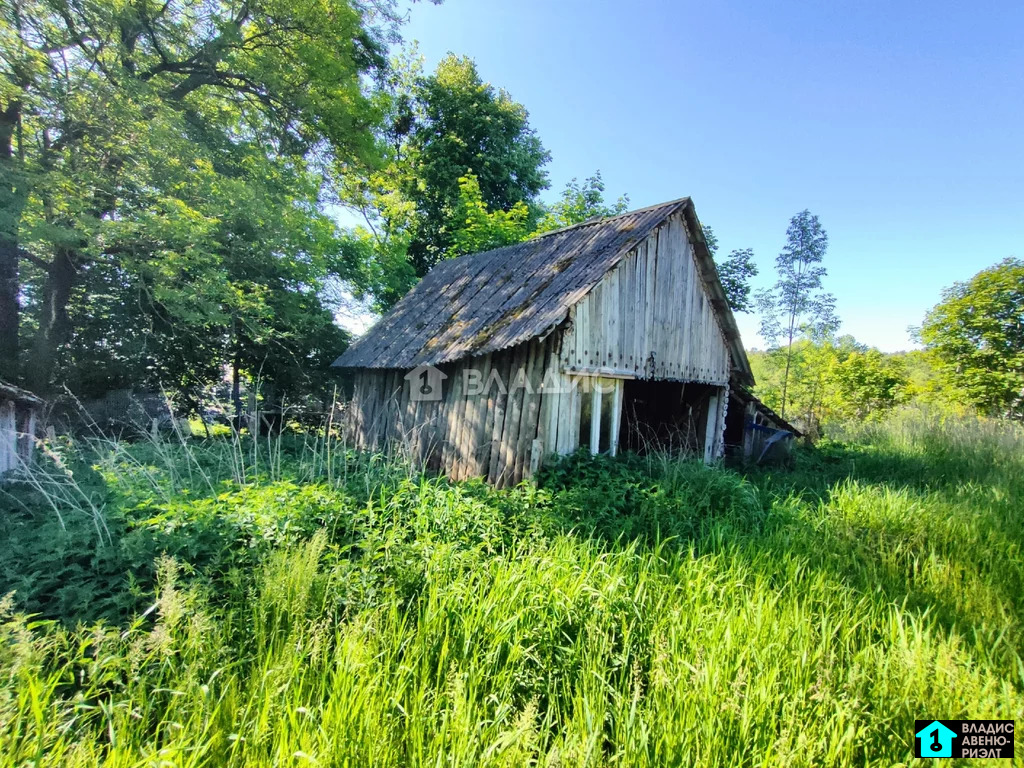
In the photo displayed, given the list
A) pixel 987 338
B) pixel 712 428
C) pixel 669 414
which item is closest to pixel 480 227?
pixel 669 414

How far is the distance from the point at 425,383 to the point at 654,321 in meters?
4.63

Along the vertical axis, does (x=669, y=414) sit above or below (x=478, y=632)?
above

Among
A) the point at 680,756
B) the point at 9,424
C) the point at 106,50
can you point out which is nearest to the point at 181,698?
the point at 680,756

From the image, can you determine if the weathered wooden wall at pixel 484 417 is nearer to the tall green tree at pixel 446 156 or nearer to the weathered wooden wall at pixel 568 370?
the weathered wooden wall at pixel 568 370

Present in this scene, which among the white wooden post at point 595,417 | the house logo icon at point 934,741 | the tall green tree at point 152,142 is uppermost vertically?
the tall green tree at point 152,142

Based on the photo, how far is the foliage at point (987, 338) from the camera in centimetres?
1412

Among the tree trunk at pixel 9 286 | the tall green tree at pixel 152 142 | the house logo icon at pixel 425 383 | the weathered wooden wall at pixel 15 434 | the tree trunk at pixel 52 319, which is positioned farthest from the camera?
the tree trunk at pixel 52 319

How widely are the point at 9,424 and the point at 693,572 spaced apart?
9.82 m

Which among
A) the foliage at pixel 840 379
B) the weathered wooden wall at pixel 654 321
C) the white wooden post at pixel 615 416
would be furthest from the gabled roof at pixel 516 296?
the foliage at pixel 840 379

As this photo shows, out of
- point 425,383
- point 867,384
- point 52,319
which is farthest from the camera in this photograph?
point 867,384

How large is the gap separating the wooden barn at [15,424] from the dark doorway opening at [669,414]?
10.3m

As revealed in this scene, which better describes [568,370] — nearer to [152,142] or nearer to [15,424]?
[15,424]

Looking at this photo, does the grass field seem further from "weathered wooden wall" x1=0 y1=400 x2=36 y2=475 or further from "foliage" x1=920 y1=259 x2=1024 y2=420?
"foliage" x1=920 y1=259 x2=1024 y2=420

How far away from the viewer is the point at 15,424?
7.08 metres
